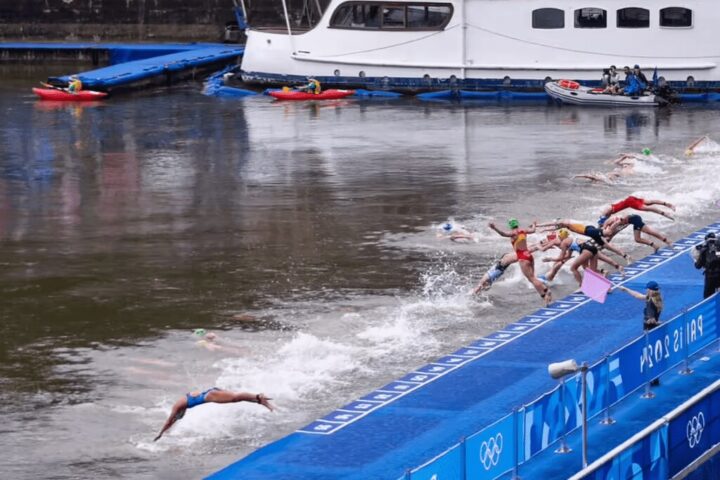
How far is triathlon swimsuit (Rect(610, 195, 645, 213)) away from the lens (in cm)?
3391

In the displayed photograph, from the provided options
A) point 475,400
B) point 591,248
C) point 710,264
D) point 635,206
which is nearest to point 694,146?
point 635,206

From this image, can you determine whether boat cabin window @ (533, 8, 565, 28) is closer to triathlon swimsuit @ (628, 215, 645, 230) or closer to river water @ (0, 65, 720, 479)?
river water @ (0, 65, 720, 479)

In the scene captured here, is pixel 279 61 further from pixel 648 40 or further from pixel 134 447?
pixel 134 447

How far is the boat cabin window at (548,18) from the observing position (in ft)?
201

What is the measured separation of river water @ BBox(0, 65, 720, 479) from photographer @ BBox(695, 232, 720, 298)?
3.78 meters

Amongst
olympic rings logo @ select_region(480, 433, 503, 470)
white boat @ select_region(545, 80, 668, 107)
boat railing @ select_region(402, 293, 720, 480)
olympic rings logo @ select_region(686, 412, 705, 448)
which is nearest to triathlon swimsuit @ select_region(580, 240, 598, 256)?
boat railing @ select_region(402, 293, 720, 480)

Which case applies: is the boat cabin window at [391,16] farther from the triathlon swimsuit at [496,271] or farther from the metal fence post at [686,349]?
the metal fence post at [686,349]

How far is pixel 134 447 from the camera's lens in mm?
20781

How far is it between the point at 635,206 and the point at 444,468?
1973 centimetres

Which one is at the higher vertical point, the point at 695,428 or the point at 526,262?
the point at 526,262

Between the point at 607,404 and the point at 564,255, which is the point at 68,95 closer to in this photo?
the point at 564,255

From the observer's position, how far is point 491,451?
1703 cm

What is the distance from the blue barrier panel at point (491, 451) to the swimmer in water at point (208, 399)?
5247 millimetres

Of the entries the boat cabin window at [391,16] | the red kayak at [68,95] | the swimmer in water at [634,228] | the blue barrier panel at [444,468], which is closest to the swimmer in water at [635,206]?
the swimmer in water at [634,228]
